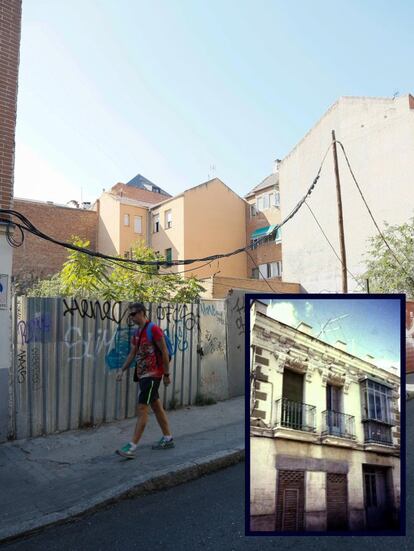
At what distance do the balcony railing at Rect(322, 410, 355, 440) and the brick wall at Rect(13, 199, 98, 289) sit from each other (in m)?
32.6

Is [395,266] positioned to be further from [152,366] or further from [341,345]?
[341,345]

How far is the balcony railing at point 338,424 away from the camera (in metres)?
2.36

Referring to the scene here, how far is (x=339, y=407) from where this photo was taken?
2373 mm

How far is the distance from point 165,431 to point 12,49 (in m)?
6.15

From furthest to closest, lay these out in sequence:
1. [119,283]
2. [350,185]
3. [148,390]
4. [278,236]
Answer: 1. [278,236]
2. [350,185]
3. [119,283]
4. [148,390]

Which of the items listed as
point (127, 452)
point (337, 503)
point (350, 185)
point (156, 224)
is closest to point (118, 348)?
point (127, 452)

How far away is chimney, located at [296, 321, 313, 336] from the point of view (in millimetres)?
2436

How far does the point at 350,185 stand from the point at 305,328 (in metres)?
24.3

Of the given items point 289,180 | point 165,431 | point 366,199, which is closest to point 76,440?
point 165,431

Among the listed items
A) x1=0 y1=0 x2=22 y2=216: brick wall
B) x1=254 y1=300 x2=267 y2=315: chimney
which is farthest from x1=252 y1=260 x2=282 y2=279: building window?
x1=254 y1=300 x2=267 y2=315: chimney

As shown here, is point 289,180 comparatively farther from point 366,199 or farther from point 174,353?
point 174,353

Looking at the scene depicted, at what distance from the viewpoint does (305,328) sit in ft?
8.03

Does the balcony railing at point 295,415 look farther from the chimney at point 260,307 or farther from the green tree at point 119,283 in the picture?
the green tree at point 119,283

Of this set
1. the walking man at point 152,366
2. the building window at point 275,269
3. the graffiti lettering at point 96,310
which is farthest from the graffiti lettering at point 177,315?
the building window at point 275,269
